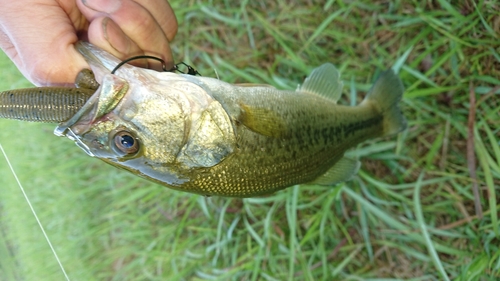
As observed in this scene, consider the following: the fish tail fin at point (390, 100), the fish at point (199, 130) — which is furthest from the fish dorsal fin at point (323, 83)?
the fish tail fin at point (390, 100)

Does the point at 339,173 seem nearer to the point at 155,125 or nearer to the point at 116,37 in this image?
the point at 155,125

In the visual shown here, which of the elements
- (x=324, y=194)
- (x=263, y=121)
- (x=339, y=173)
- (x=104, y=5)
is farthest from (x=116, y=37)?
(x=324, y=194)

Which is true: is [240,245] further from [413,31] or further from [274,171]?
[413,31]

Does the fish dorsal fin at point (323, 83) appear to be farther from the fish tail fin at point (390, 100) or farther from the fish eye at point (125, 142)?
the fish eye at point (125, 142)

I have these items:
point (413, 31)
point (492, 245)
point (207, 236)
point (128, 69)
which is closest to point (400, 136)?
point (413, 31)

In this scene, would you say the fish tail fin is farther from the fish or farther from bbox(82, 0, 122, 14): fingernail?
bbox(82, 0, 122, 14): fingernail

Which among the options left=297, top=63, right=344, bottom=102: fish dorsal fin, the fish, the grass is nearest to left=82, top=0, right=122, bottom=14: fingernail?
the fish
